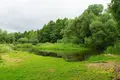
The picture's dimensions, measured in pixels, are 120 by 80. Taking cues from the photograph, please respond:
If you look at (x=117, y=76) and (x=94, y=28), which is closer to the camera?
(x=117, y=76)

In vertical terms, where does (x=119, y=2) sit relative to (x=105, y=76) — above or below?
above

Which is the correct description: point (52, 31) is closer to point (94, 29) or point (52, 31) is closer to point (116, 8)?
point (94, 29)

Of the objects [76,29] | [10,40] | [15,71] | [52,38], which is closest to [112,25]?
[76,29]

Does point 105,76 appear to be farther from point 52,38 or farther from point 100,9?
point 52,38

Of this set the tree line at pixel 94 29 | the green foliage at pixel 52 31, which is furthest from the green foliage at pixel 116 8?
the green foliage at pixel 52 31

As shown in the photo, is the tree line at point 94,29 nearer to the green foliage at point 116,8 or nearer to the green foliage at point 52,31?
the green foliage at point 116,8

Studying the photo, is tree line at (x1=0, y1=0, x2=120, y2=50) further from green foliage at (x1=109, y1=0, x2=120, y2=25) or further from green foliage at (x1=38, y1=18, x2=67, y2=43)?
green foliage at (x1=38, y1=18, x2=67, y2=43)

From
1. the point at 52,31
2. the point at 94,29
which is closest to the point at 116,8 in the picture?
the point at 94,29

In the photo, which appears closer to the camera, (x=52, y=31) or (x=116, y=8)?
(x=116, y=8)

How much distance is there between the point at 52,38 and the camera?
386 ft

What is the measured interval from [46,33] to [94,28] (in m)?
61.5

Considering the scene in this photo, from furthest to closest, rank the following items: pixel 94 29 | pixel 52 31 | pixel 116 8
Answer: pixel 52 31 → pixel 94 29 → pixel 116 8

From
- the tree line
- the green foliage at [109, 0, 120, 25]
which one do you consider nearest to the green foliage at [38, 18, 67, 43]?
the tree line

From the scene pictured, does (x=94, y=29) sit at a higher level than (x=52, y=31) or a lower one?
lower
